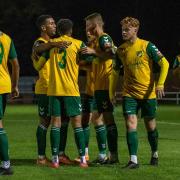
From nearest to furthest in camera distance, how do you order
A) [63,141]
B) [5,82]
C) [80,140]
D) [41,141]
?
[5,82], [80,140], [41,141], [63,141]

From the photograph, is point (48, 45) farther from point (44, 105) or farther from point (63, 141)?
point (63, 141)

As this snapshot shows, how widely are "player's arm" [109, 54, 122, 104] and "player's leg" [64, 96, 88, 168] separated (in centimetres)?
58

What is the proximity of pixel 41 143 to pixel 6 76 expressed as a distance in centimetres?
192

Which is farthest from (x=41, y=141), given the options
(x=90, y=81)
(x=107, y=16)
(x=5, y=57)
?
(x=107, y=16)

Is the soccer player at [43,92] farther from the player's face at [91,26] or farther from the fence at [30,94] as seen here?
the fence at [30,94]

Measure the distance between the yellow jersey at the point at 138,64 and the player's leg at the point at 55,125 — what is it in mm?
1141

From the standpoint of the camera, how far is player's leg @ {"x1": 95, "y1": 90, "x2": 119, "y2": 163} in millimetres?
12695

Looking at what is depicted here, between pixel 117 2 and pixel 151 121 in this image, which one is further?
pixel 117 2

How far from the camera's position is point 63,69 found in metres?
12.0

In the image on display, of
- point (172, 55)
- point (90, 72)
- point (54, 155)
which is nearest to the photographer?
point (54, 155)

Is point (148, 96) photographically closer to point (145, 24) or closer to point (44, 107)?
point (44, 107)

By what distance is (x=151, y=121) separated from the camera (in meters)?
12.5

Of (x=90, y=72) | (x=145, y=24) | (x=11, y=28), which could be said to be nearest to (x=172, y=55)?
(x=145, y=24)

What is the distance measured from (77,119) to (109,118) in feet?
2.76
